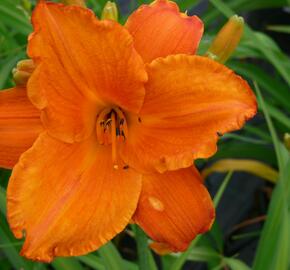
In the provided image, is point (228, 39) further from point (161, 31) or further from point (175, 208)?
point (175, 208)

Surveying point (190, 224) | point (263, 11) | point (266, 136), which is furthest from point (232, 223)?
point (190, 224)

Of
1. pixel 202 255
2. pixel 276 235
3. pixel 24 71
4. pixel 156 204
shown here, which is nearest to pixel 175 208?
pixel 156 204

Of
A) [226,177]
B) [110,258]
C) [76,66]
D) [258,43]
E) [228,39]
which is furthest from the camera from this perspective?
[258,43]

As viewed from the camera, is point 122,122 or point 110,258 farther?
point 110,258

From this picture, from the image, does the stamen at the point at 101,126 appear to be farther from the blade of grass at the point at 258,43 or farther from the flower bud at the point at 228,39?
the blade of grass at the point at 258,43

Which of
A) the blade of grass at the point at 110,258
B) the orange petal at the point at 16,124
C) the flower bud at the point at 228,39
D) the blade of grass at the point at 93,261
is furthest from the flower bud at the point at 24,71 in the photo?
the blade of grass at the point at 93,261

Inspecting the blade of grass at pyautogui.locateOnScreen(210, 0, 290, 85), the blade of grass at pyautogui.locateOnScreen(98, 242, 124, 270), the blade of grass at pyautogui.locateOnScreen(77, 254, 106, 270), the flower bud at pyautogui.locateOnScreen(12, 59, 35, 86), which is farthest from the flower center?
the blade of grass at pyautogui.locateOnScreen(210, 0, 290, 85)

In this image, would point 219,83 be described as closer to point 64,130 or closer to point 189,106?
point 189,106
